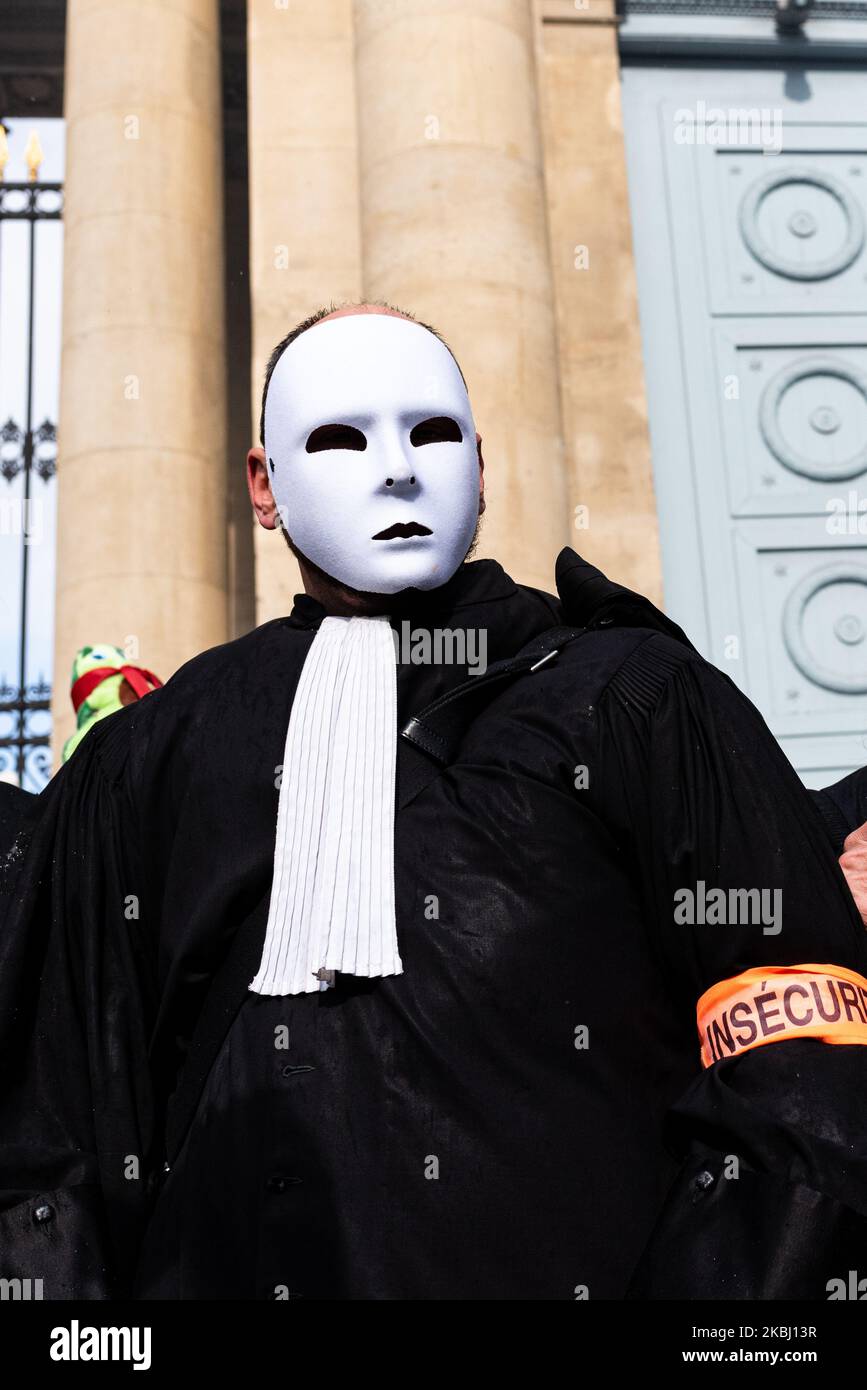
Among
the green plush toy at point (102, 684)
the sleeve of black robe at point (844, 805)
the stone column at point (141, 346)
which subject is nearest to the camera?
the sleeve of black robe at point (844, 805)

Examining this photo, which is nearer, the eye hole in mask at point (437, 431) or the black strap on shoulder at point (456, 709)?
the black strap on shoulder at point (456, 709)

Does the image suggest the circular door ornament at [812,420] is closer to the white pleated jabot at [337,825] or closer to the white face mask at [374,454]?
the white face mask at [374,454]

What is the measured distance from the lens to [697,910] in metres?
1.63

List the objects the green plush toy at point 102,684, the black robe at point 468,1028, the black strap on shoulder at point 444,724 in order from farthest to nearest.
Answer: the green plush toy at point 102,684 < the black strap on shoulder at point 444,724 < the black robe at point 468,1028

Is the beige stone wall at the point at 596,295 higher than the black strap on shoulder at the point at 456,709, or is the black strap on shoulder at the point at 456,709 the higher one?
the beige stone wall at the point at 596,295

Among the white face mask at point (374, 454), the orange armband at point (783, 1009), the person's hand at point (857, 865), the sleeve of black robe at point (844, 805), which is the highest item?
the white face mask at point (374, 454)

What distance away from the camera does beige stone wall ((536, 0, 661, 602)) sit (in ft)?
20.7

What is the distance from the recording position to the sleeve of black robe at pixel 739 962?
142cm

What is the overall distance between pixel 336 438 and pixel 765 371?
490 centimetres

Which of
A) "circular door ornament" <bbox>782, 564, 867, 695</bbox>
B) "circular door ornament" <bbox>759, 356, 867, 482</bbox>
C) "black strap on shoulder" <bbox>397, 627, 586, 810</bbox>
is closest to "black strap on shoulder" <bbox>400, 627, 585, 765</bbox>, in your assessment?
"black strap on shoulder" <bbox>397, 627, 586, 810</bbox>

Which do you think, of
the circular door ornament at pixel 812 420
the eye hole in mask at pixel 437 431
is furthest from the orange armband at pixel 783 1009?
the circular door ornament at pixel 812 420

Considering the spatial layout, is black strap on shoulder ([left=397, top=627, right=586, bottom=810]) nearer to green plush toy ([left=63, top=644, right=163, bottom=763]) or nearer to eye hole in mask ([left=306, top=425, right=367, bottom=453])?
eye hole in mask ([left=306, top=425, right=367, bottom=453])

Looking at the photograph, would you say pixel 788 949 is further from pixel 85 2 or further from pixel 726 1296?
pixel 85 2
